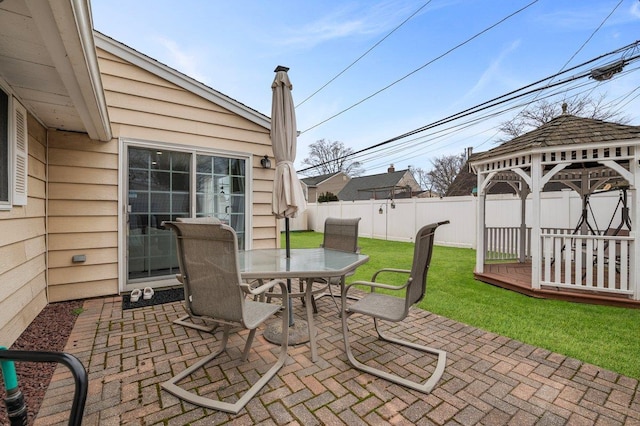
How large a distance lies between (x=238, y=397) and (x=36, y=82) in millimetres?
2903

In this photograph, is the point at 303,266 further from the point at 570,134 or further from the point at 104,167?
the point at 570,134

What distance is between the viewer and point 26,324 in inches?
109

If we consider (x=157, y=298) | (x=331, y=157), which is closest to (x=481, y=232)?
(x=157, y=298)

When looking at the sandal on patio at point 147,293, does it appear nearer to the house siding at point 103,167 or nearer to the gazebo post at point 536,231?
the house siding at point 103,167

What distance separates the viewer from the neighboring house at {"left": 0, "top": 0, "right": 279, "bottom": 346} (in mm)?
2324

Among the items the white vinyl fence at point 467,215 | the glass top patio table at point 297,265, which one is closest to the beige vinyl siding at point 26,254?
the glass top patio table at point 297,265

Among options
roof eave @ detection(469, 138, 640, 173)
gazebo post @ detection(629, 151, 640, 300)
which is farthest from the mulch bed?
gazebo post @ detection(629, 151, 640, 300)

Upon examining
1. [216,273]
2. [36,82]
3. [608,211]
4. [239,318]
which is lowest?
[239,318]

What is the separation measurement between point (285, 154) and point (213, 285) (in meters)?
1.50

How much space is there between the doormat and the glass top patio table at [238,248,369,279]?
1.43 m

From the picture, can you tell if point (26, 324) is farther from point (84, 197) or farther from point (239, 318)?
point (239, 318)

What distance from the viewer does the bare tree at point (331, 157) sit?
2823 centimetres

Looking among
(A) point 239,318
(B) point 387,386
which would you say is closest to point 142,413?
(A) point 239,318

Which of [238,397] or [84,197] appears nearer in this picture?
[238,397]
